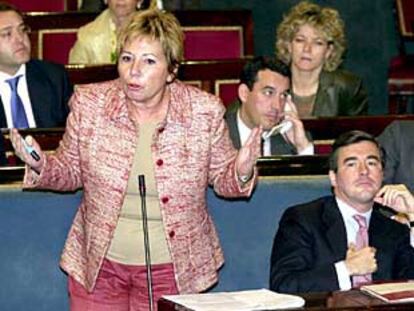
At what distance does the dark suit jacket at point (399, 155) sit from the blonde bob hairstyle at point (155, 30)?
88cm

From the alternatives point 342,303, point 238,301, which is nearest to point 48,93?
point 238,301

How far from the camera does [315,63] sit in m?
5.40

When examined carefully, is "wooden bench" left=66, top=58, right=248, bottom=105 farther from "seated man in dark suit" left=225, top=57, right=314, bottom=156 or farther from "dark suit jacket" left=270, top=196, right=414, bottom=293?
"dark suit jacket" left=270, top=196, right=414, bottom=293

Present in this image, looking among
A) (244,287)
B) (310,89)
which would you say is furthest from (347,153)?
(310,89)

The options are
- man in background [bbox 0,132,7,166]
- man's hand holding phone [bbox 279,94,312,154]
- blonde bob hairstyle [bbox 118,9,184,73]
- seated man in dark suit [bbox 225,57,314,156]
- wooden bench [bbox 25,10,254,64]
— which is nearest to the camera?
blonde bob hairstyle [bbox 118,9,184,73]

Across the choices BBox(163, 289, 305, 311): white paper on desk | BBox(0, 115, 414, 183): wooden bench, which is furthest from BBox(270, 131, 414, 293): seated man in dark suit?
BBox(163, 289, 305, 311): white paper on desk

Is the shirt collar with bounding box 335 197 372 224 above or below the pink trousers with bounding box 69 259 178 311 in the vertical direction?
above

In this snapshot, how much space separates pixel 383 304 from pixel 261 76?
1.63 metres

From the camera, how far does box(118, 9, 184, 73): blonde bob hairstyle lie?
143 inches

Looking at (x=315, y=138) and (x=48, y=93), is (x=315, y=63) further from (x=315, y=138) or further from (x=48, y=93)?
(x=48, y=93)

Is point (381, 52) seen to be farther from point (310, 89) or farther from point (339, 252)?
point (339, 252)

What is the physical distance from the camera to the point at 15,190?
4.07m

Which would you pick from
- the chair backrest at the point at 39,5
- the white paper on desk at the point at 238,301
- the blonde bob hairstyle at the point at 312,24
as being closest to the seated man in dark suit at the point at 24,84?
the blonde bob hairstyle at the point at 312,24

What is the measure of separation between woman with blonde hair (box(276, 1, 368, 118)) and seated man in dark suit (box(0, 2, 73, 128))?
915mm
